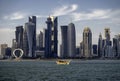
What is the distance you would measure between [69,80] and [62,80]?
223cm

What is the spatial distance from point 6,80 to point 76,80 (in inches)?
835

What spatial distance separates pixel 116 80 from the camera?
104 meters

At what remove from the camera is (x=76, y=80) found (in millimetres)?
105312

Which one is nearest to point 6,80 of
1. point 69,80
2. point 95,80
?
point 69,80

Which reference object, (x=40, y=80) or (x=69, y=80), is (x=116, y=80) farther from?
(x=40, y=80)

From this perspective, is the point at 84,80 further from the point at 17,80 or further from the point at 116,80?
the point at 17,80

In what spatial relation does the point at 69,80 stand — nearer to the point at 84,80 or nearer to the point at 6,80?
the point at 84,80

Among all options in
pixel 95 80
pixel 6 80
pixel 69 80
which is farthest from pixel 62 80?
pixel 6 80

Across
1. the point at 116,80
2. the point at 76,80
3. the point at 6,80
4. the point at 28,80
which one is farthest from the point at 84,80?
the point at 6,80

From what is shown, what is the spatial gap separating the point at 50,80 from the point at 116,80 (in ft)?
64.7

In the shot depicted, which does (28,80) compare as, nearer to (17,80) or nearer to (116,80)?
(17,80)

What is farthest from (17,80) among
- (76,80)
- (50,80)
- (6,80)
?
(76,80)

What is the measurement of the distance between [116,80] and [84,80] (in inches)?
378

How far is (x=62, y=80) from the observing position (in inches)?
4131
